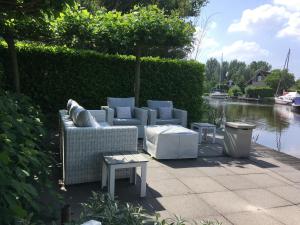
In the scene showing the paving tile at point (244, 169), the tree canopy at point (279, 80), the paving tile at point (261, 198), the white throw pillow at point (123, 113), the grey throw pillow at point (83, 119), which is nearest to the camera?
the paving tile at point (261, 198)

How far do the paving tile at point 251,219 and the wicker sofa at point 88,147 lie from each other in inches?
63.7

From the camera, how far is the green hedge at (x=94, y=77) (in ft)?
24.6

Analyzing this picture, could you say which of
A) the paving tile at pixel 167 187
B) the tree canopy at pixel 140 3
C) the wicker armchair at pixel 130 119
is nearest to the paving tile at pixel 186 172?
the paving tile at pixel 167 187

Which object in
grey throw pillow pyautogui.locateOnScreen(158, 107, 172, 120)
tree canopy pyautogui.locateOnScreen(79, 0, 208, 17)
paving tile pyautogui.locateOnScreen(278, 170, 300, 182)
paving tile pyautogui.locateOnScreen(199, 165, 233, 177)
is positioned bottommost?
paving tile pyautogui.locateOnScreen(278, 170, 300, 182)

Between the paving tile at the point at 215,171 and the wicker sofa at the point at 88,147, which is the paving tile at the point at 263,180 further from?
the wicker sofa at the point at 88,147

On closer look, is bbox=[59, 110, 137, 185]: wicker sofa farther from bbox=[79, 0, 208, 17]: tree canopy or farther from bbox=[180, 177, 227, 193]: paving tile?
bbox=[79, 0, 208, 17]: tree canopy

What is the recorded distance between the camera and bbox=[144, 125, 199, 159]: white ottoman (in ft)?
17.5

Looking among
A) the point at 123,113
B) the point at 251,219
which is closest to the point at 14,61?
the point at 123,113

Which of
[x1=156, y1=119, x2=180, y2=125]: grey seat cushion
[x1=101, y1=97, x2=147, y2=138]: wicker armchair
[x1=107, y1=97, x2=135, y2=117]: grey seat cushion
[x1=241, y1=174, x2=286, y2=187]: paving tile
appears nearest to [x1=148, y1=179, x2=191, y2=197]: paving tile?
[x1=241, y1=174, x2=286, y2=187]: paving tile

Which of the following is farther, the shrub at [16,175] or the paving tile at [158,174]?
the paving tile at [158,174]

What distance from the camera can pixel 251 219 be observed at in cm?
324

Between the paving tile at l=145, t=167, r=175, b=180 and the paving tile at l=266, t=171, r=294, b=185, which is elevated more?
the paving tile at l=145, t=167, r=175, b=180

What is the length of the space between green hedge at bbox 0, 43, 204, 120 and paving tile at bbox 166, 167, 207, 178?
391 cm

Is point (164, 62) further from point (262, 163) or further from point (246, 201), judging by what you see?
point (246, 201)
